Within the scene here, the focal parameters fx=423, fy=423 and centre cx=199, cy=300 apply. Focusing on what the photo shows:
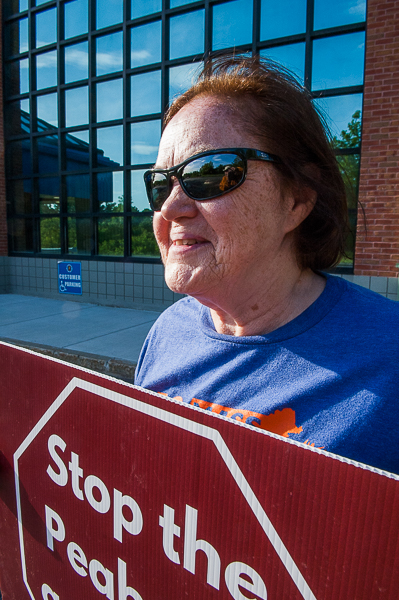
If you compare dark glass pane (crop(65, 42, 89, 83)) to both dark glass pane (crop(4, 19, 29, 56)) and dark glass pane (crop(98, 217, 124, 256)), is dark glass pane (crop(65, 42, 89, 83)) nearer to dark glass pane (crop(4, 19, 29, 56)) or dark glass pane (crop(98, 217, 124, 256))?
dark glass pane (crop(4, 19, 29, 56))

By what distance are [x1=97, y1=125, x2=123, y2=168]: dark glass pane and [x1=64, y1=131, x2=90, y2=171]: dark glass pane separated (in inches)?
12.2

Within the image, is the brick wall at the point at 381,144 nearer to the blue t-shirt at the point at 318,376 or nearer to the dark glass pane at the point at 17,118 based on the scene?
the blue t-shirt at the point at 318,376

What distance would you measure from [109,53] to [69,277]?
4302mm

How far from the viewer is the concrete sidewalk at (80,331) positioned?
194 inches

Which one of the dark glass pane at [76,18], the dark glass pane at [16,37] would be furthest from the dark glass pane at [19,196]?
the dark glass pane at [76,18]

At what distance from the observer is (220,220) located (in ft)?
3.43

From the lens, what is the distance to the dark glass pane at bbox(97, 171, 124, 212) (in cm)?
805

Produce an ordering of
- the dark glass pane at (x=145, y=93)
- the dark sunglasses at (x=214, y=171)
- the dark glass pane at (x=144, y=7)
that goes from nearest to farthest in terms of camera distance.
Answer: 1. the dark sunglasses at (x=214, y=171)
2. the dark glass pane at (x=144, y=7)
3. the dark glass pane at (x=145, y=93)

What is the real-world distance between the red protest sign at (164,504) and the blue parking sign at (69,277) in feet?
25.2

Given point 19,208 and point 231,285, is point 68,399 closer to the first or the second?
point 231,285

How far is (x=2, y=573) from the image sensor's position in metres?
1.17

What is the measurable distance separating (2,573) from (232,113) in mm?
1383

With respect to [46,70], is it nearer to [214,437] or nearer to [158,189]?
[158,189]

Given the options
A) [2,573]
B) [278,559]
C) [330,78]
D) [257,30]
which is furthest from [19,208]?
[278,559]
